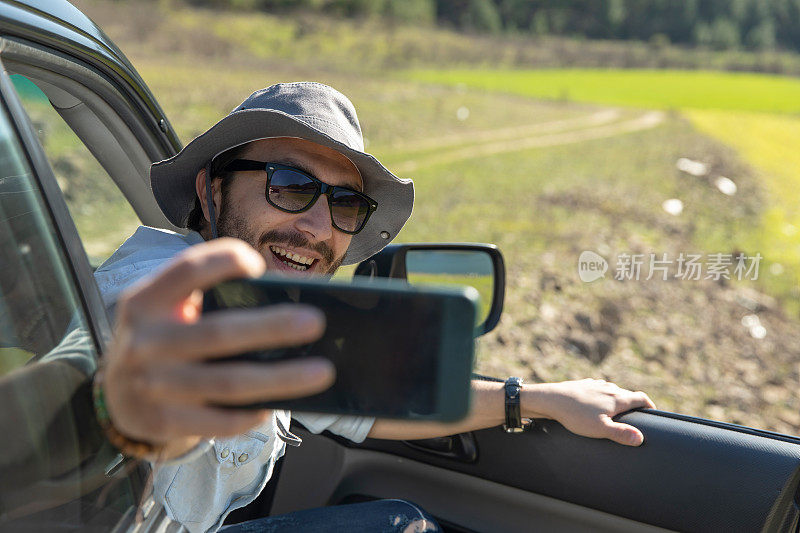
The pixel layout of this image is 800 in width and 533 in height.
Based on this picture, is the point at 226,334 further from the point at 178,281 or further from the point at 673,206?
the point at 673,206

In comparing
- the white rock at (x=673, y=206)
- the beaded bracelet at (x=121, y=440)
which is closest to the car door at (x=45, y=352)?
the beaded bracelet at (x=121, y=440)

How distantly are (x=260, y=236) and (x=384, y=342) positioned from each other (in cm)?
136

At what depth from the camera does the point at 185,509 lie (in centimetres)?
147

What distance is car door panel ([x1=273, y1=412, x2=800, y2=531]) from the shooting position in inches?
67.6

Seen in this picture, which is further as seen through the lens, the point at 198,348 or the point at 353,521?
the point at 353,521

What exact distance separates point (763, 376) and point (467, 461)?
4576 mm

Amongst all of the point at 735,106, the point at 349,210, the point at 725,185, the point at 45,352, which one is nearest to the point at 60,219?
the point at 45,352

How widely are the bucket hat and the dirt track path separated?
11.3m

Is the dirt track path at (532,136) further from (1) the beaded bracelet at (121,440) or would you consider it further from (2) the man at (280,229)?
(1) the beaded bracelet at (121,440)

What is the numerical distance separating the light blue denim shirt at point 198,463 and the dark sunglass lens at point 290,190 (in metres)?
0.30

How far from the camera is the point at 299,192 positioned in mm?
1951

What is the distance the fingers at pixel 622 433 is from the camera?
184 cm

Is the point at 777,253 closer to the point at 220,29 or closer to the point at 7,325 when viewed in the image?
the point at 7,325

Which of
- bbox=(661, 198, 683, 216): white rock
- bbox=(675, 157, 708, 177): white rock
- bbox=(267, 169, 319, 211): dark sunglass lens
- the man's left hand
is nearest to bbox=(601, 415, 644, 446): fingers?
the man's left hand
